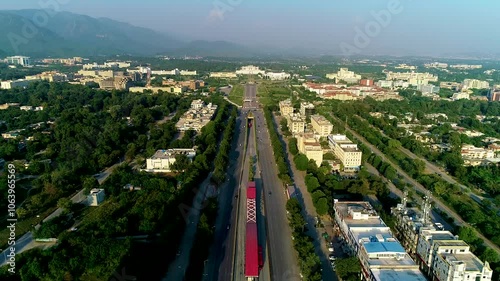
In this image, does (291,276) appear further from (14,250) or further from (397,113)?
(397,113)

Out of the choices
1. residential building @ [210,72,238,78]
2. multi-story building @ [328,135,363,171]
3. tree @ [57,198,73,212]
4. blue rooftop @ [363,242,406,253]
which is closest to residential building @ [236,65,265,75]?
residential building @ [210,72,238,78]

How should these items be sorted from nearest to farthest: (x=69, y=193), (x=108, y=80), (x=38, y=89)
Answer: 1. (x=69, y=193)
2. (x=38, y=89)
3. (x=108, y=80)

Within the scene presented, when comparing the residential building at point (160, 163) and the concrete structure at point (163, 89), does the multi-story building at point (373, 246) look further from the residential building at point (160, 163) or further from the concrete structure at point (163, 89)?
the concrete structure at point (163, 89)

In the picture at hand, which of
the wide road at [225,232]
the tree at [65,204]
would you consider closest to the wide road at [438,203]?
the wide road at [225,232]

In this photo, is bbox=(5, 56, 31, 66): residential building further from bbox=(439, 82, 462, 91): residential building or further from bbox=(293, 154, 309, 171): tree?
bbox=(439, 82, 462, 91): residential building

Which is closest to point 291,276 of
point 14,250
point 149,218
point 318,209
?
point 318,209

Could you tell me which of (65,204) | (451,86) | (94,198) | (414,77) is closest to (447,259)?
(94,198)
